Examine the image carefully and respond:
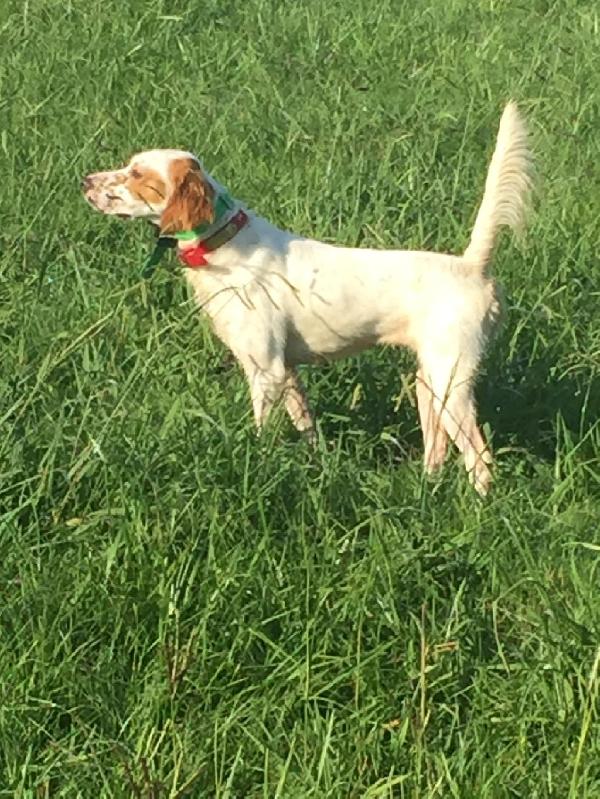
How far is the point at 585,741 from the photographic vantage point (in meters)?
2.73

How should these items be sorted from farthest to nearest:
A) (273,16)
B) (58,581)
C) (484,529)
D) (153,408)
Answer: (273,16)
(153,408)
(484,529)
(58,581)

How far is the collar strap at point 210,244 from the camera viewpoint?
4125 millimetres

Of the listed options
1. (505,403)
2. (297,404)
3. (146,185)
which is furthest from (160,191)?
(505,403)

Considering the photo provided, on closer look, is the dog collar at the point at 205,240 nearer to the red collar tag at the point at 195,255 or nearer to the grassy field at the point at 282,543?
the red collar tag at the point at 195,255

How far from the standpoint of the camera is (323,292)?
164 inches

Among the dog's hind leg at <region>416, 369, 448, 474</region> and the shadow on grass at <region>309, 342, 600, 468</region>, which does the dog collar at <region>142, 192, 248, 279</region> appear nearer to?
the shadow on grass at <region>309, 342, 600, 468</region>

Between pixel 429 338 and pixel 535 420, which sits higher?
pixel 429 338

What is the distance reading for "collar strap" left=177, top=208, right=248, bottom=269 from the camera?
4.12m

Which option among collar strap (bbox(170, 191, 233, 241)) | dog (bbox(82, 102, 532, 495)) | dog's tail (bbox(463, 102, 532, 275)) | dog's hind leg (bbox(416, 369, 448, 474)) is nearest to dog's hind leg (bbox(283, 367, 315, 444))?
dog (bbox(82, 102, 532, 495))

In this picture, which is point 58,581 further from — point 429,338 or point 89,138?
point 89,138

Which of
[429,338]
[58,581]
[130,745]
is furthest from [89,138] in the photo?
[130,745]

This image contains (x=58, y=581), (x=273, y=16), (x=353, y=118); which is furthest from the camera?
(x=273, y=16)

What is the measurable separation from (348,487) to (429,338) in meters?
0.81

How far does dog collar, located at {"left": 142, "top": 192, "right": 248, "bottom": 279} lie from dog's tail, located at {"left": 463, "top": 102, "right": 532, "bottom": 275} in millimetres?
658
